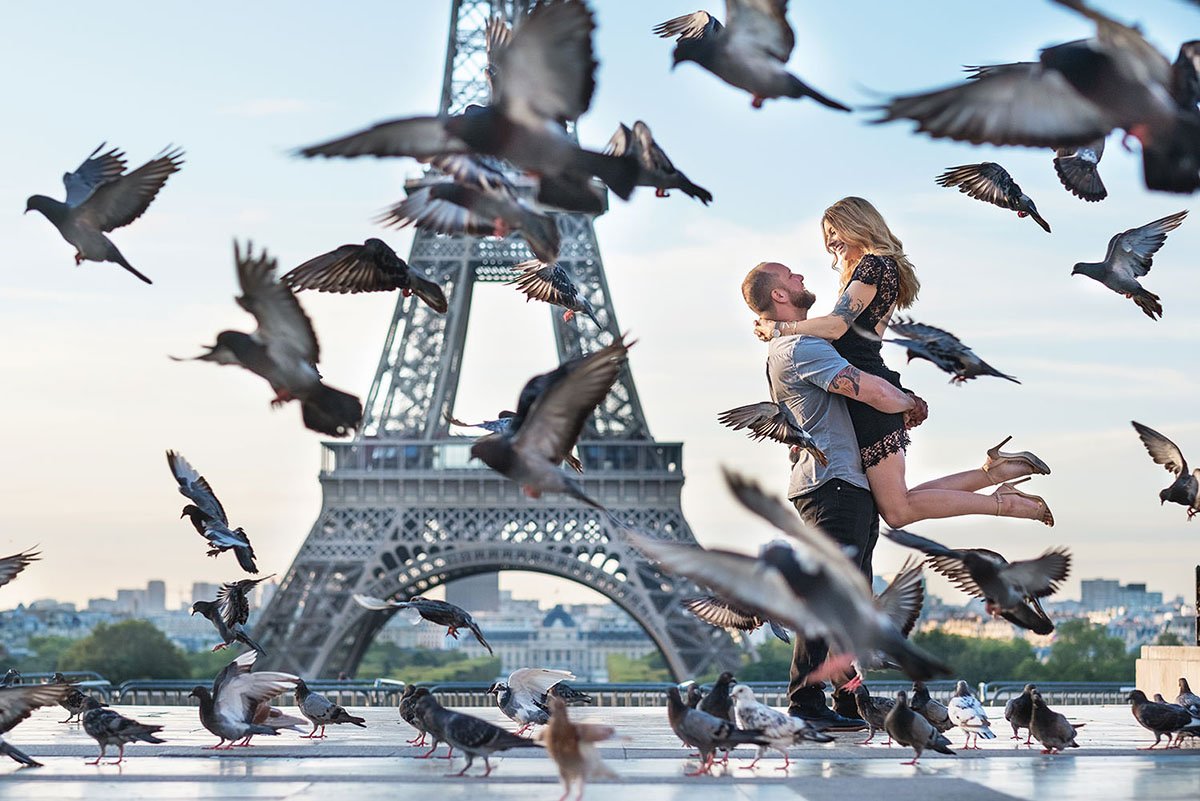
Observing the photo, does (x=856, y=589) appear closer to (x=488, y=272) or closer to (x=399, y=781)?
(x=399, y=781)

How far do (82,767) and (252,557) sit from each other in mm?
1705

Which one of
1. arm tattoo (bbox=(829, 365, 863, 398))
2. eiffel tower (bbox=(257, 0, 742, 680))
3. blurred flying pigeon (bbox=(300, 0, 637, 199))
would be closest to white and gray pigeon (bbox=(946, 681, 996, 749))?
arm tattoo (bbox=(829, 365, 863, 398))

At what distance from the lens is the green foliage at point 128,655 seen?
7806cm

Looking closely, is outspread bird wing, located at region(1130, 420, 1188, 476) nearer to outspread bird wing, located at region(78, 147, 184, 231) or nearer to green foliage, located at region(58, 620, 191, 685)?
outspread bird wing, located at region(78, 147, 184, 231)

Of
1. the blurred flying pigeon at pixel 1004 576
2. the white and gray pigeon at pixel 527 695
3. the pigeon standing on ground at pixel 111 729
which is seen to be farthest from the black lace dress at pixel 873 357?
the pigeon standing on ground at pixel 111 729

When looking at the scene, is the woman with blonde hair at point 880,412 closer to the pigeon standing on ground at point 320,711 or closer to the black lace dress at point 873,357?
the black lace dress at point 873,357

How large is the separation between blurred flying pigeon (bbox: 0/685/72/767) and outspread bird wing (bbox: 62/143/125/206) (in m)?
2.78

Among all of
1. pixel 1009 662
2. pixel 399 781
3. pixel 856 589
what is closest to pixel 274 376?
pixel 399 781

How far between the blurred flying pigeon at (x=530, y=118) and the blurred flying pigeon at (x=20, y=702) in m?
4.32

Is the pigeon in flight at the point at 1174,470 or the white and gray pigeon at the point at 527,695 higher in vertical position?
the pigeon in flight at the point at 1174,470

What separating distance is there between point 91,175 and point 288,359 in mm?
3093

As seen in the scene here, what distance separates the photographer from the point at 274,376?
840 cm

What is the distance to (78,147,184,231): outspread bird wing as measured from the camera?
1006cm

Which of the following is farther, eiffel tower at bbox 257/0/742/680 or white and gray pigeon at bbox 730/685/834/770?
eiffel tower at bbox 257/0/742/680
